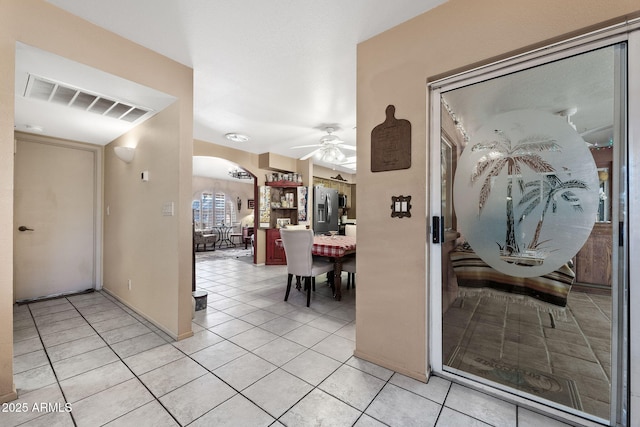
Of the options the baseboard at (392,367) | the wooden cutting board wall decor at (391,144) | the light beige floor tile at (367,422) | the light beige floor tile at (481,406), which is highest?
the wooden cutting board wall decor at (391,144)

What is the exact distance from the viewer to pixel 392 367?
183 centimetres

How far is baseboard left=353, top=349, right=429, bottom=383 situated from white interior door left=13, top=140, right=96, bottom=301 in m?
4.20

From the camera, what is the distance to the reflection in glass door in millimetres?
1284

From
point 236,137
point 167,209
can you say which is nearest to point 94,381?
point 167,209

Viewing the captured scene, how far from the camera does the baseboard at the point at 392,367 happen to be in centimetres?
171

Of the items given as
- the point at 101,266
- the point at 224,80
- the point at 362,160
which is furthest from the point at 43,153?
the point at 362,160

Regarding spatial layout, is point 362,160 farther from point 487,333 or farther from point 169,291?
point 169,291

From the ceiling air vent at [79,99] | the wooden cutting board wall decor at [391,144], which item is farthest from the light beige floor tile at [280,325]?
the ceiling air vent at [79,99]

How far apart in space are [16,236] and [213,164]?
4376 millimetres

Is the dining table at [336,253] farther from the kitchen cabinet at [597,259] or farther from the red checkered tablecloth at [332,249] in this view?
the kitchen cabinet at [597,259]

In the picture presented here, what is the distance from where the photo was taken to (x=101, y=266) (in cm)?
389

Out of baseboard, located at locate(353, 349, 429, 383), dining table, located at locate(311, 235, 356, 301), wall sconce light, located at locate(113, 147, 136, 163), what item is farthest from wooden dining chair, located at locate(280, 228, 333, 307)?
wall sconce light, located at locate(113, 147, 136, 163)

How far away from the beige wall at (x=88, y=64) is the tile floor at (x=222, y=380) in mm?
312

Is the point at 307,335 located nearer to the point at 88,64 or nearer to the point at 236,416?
the point at 236,416
